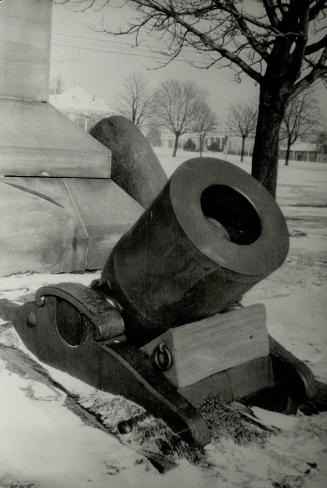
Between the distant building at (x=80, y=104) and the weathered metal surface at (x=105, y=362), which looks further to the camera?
the distant building at (x=80, y=104)

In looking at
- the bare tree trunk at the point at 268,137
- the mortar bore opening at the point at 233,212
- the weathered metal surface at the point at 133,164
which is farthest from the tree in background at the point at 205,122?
the mortar bore opening at the point at 233,212

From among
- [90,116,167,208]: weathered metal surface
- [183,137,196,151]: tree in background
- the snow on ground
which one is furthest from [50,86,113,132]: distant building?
the snow on ground

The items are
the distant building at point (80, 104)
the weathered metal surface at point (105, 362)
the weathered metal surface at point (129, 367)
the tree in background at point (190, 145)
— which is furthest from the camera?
the tree in background at point (190, 145)

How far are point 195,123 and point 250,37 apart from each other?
35.4 m

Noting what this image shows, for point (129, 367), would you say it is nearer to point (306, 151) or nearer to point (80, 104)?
point (306, 151)

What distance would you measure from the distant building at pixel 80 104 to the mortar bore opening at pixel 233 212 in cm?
4425

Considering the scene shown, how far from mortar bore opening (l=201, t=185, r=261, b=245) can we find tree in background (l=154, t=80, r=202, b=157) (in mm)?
24653

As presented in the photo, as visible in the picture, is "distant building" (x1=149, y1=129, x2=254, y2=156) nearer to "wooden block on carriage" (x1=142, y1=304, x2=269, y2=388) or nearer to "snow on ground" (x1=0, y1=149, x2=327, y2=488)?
"wooden block on carriage" (x1=142, y1=304, x2=269, y2=388)

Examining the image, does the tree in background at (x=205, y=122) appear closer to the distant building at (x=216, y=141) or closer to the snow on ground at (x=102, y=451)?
the distant building at (x=216, y=141)

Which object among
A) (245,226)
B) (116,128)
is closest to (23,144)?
(116,128)

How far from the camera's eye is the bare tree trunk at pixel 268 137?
9.28 meters

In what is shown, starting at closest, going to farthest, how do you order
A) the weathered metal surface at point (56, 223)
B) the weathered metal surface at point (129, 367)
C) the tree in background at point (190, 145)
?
the weathered metal surface at point (129, 367) < the weathered metal surface at point (56, 223) < the tree in background at point (190, 145)

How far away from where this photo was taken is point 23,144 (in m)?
6.09

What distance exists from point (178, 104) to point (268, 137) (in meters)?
27.0
